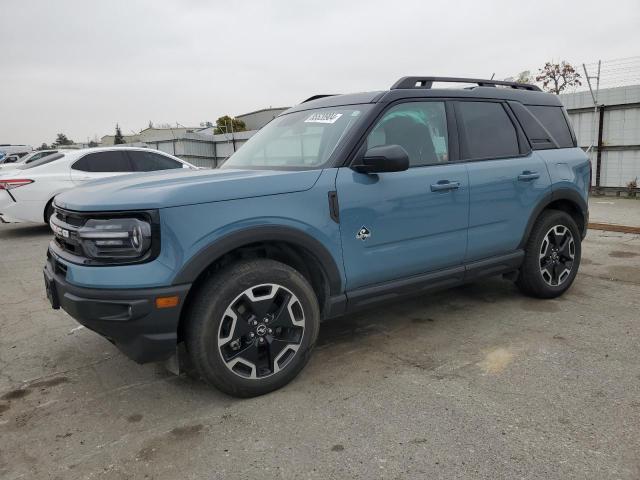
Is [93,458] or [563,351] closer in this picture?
[93,458]

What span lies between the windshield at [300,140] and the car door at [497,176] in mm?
995

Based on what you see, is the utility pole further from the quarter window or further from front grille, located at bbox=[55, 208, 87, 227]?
front grille, located at bbox=[55, 208, 87, 227]

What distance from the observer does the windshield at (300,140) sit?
11.2 feet

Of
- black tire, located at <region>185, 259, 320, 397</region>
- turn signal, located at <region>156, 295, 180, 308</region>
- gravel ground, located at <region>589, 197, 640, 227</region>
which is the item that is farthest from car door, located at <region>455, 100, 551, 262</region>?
gravel ground, located at <region>589, 197, 640, 227</region>

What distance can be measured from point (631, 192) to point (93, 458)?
12.4 metres

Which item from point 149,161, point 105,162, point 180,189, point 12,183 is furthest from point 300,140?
point 12,183

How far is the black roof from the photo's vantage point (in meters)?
3.62

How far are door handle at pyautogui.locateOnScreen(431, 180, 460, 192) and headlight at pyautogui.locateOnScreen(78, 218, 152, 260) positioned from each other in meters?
1.96

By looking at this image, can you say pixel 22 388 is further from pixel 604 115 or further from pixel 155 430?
pixel 604 115

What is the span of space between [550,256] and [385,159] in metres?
2.27

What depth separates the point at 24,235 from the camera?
375 inches

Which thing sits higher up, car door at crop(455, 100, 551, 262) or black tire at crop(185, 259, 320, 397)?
car door at crop(455, 100, 551, 262)

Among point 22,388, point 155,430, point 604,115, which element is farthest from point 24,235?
point 604,115

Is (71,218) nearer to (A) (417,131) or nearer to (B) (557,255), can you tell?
(A) (417,131)
